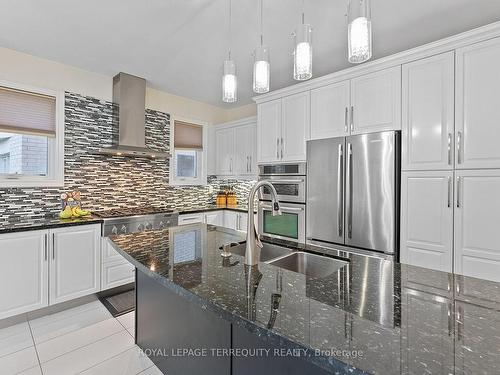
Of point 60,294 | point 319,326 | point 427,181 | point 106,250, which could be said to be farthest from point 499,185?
point 60,294

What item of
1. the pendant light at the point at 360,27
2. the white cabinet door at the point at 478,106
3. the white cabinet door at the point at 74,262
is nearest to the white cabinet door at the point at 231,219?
the white cabinet door at the point at 74,262

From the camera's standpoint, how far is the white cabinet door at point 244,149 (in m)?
4.21

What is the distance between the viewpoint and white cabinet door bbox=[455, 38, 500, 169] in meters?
2.01

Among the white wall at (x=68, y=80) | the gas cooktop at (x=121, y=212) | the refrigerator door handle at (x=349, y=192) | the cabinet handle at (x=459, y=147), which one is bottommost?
the gas cooktop at (x=121, y=212)

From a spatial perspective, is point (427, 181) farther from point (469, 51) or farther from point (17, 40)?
point (17, 40)

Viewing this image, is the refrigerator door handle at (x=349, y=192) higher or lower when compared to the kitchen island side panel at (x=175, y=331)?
higher

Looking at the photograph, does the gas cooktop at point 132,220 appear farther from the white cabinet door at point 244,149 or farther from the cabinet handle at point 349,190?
the cabinet handle at point 349,190

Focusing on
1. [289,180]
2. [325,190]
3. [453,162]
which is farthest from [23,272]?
[453,162]

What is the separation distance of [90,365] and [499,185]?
11.0 feet

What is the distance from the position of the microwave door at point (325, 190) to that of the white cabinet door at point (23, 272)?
2.76 metres

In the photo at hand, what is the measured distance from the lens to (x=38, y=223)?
2.58 metres

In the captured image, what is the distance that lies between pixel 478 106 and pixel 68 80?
421cm

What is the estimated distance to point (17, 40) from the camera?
2.63 metres

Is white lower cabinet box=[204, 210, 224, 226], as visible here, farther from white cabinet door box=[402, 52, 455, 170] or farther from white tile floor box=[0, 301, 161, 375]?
white cabinet door box=[402, 52, 455, 170]
